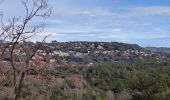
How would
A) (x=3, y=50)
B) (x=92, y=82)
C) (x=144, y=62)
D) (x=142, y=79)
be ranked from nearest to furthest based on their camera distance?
(x=3, y=50) → (x=142, y=79) → (x=92, y=82) → (x=144, y=62)

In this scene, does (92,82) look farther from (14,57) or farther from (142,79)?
(14,57)

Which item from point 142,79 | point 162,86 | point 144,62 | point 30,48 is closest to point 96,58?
point 144,62

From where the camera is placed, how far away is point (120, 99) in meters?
47.2

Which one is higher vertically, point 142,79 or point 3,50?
point 3,50

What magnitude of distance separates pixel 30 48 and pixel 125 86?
42.5 meters

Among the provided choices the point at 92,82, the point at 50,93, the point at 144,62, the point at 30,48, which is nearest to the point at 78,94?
the point at 50,93

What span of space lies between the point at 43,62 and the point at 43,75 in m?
0.36

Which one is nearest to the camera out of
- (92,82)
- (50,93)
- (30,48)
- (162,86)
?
(30,48)

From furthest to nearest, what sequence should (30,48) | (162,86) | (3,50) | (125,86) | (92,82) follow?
1. (92,82)
2. (125,86)
3. (162,86)
4. (30,48)
5. (3,50)

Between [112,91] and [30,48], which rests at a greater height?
[30,48]

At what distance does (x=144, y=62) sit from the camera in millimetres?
73625

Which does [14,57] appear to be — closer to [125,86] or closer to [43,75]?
[43,75]

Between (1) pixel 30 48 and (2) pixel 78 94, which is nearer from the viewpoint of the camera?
(1) pixel 30 48

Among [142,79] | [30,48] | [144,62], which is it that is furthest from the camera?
[144,62]
